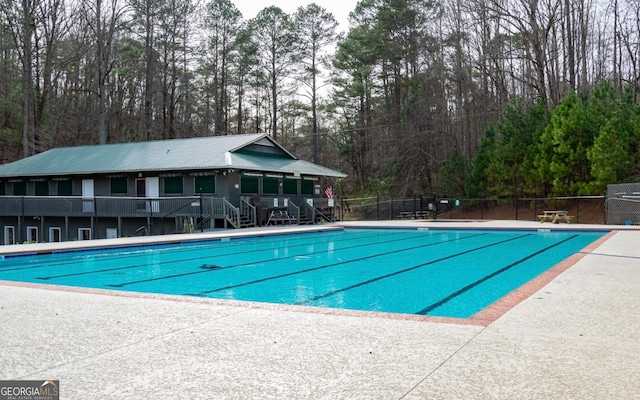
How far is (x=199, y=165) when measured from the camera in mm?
22094

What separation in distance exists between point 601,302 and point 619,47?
3175 cm

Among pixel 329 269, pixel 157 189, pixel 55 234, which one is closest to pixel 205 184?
pixel 157 189

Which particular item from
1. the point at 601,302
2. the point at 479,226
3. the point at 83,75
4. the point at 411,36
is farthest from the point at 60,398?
the point at 83,75

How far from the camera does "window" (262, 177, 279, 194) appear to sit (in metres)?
24.4

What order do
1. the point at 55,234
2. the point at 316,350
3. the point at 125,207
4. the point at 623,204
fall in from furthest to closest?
the point at 55,234, the point at 125,207, the point at 623,204, the point at 316,350

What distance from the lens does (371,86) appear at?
123 feet

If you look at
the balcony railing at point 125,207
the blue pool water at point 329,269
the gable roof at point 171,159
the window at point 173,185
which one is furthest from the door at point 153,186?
the blue pool water at point 329,269

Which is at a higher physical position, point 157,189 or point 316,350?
point 157,189

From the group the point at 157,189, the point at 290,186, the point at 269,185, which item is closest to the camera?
the point at 157,189

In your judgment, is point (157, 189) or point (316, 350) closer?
point (316, 350)

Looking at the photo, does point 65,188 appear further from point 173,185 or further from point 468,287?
point 468,287

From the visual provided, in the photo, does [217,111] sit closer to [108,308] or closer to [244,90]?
[244,90]

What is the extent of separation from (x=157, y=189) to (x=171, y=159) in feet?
5.23

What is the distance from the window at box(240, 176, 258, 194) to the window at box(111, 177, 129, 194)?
240 inches
